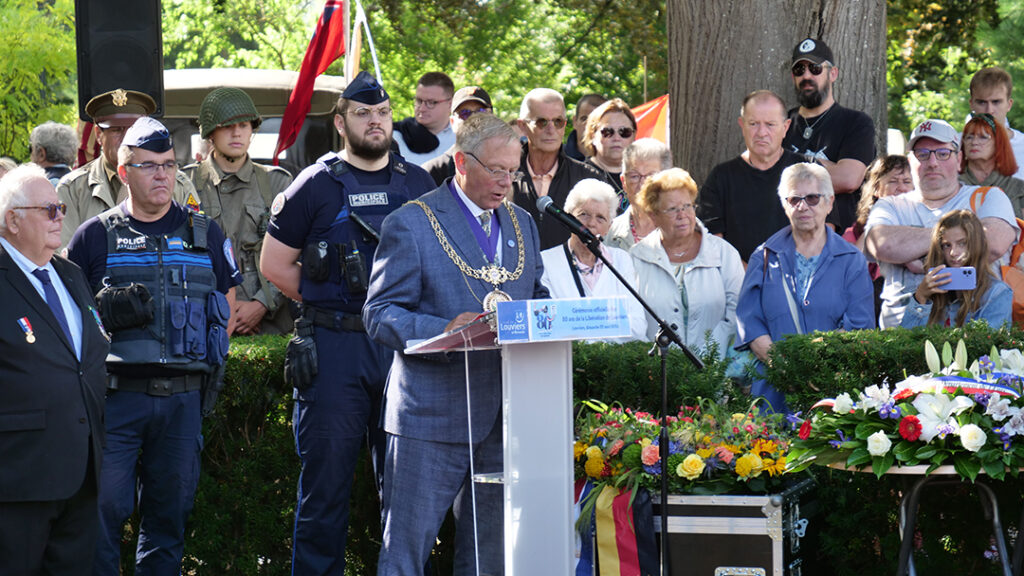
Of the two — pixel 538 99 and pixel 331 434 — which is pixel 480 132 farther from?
pixel 538 99

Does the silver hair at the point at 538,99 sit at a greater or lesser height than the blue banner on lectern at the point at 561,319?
greater

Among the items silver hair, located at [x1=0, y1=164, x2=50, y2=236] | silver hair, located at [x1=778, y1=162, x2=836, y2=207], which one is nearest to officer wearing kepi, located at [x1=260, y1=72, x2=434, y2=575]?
silver hair, located at [x1=0, y1=164, x2=50, y2=236]

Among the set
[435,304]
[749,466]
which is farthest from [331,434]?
[749,466]

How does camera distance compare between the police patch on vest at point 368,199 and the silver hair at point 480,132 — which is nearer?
the silver hair at point 480,132

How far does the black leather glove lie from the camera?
20.3 ft

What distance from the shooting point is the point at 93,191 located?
25.1 ft

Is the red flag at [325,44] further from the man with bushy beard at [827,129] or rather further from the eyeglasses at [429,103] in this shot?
the man with bushy beard at [827,129]

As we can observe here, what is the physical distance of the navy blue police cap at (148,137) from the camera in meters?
6.27

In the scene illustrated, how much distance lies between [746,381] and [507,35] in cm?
1673

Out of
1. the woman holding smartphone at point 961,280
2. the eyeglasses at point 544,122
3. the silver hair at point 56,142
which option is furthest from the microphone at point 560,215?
the silver hair at point 56,142

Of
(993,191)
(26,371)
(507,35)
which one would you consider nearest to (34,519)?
(26,371)

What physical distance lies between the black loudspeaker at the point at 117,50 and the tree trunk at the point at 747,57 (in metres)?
3.65

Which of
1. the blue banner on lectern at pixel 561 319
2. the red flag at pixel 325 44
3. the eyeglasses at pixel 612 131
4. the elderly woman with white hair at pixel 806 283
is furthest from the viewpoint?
the red flag at pixel 325 44

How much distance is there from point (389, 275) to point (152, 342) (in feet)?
4.78
